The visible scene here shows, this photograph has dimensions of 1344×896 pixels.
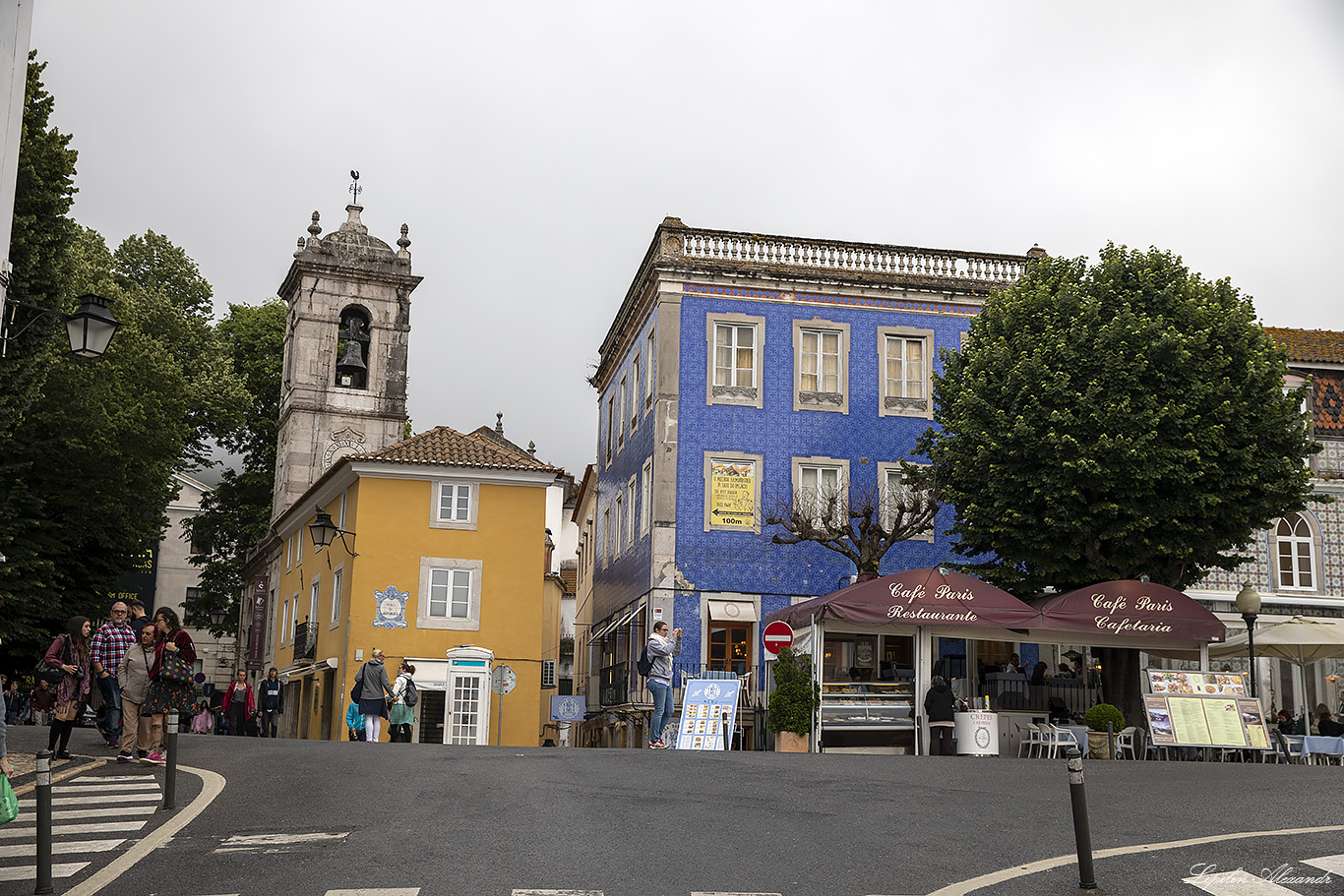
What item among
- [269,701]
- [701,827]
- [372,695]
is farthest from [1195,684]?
[269,701]

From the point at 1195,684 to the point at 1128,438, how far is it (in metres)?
5.01

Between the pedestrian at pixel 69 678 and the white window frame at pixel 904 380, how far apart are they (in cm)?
2103

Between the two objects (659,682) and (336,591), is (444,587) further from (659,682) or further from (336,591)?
(659,682)

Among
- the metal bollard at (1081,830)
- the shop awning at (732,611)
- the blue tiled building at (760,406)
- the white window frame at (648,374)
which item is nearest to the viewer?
the metal bollard at (1081,830)

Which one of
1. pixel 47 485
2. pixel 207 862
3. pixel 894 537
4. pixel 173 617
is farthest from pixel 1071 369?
pixel 47 485

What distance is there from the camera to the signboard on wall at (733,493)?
3328 centimetres

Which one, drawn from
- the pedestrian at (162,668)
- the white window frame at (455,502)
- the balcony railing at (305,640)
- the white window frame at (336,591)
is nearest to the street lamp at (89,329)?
the pedestrian at (162,668)

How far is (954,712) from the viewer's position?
890 inches

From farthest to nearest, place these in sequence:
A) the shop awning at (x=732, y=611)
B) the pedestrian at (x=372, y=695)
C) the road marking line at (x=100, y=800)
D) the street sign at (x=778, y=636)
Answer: the shop awning at (x=732, y=611), the pedestrian at (x=372, y=695), the street sign at (x=778, y=636), the road marking line at (x=100, y=800)

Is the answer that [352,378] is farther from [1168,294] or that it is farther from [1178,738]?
[1178,738]

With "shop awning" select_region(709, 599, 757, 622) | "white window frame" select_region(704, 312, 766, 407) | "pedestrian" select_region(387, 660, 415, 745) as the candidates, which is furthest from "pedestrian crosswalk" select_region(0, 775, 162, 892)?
"white window frame" select_region(704, 312, 766, 407)

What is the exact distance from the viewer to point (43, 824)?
8.62 metres

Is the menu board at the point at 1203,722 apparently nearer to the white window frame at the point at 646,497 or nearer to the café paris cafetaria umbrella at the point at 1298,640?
the café paris cafetaria umbrella at the point at 1298,640

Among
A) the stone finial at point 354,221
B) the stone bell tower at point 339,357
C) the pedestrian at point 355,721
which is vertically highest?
the stone finial at point 354,221
